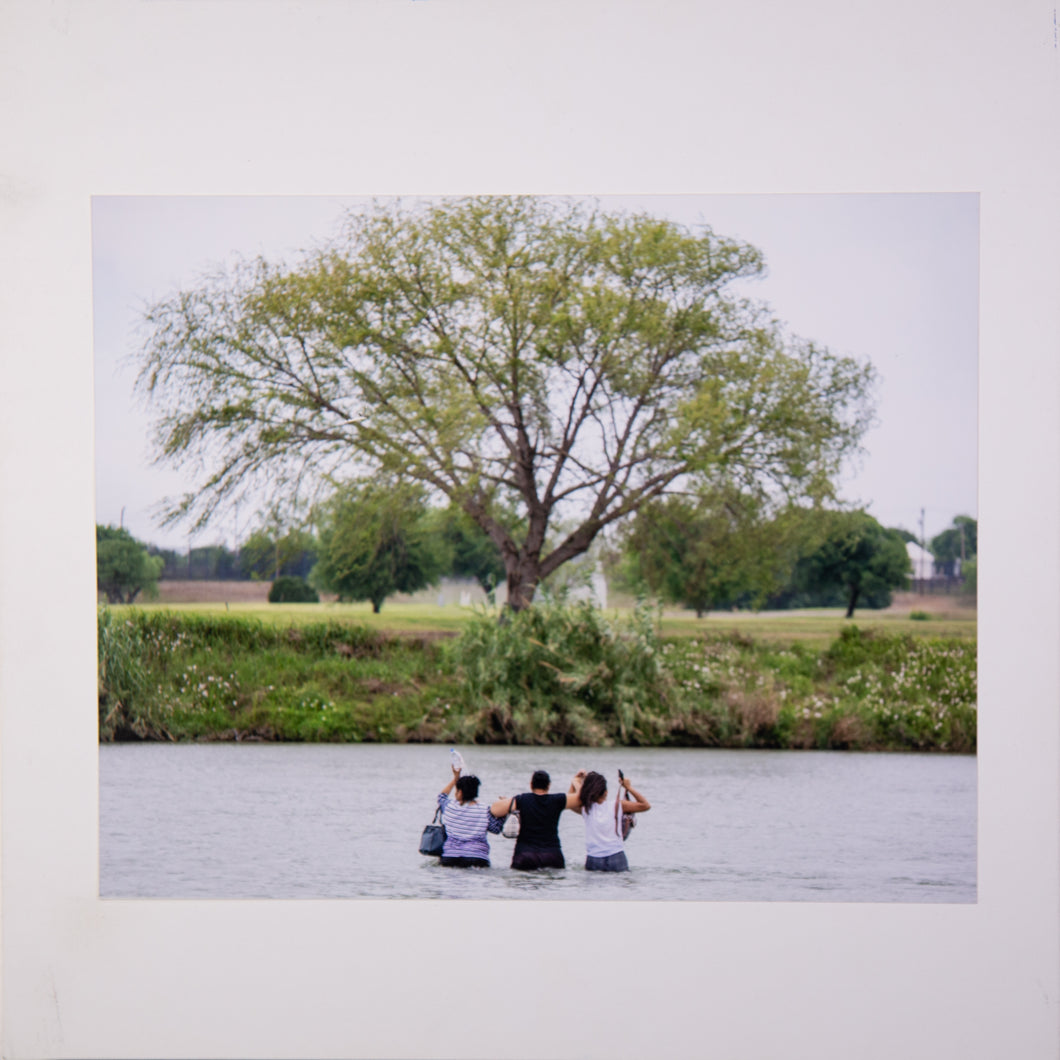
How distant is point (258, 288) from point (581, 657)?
9.21 feet

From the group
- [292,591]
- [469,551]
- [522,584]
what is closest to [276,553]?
[292,591]

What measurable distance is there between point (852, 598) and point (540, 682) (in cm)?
186

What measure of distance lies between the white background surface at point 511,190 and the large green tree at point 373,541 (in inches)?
57.4

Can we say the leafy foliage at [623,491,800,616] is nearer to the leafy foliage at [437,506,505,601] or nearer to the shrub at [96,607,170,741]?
the leafy foliage at [437,506,505,601]

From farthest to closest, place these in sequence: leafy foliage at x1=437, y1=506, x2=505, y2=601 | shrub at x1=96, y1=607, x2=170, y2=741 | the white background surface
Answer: leafy foliage at x1=437, y1=506, x2=505, y2=601 < shrub at x1=96, y1=607, x2=170, y2=741 < the white background surface

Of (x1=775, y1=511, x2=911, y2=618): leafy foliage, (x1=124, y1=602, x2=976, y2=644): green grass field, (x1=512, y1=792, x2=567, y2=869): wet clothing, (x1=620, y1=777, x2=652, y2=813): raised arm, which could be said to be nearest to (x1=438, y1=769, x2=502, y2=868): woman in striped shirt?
(x1=512, y1=792, x2=567, y2=869): wet clothing

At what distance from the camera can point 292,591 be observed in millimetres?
7281

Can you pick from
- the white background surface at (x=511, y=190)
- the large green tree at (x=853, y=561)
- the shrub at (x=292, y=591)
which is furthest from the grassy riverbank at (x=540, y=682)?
the white background surface at (x=511, y=190)

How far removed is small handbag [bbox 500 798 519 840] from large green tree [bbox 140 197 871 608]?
1.56 meters

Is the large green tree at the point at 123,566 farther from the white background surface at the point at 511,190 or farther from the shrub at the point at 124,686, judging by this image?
the white background surface at the point at 511,190

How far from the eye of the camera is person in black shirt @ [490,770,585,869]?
6.48m

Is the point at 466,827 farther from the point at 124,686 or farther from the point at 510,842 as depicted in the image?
the point at 124,686

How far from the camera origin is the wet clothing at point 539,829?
6492 mm
